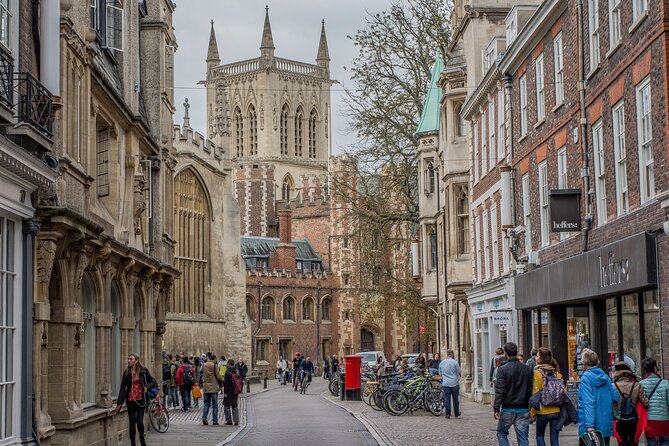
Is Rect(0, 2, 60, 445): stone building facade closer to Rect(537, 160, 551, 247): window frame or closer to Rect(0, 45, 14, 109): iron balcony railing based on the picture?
Rect(0, 45, 14, 109): iron balcony railing

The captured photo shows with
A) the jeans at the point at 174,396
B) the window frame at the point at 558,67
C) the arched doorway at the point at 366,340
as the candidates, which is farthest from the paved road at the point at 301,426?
the arched doorway at the point at 366,340

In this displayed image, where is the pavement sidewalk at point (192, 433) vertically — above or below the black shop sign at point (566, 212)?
below

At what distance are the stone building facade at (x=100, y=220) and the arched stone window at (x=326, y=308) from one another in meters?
60.6

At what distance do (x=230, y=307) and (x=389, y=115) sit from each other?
76.5ft

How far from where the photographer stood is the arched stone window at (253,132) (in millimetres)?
123688

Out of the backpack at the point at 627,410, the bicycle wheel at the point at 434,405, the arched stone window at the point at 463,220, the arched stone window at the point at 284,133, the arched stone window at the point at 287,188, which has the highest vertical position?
the arched stone window at the point at 284,133

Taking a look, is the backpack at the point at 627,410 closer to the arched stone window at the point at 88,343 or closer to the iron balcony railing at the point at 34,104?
the iron balcony railing at the point at 34,104

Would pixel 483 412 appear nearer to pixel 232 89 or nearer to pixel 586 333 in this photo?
pixel 586 333

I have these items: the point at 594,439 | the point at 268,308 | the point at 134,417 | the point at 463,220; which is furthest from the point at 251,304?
the point at 594,439

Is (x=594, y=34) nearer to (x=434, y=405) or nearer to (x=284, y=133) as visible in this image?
(x=434, y=405)

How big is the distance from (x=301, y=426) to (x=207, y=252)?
38.5 m

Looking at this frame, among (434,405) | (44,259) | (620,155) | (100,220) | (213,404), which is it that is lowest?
(434,405)

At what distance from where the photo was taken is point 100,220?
64.3ft

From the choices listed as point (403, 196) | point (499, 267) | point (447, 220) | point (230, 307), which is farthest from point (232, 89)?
point (499, 267)
